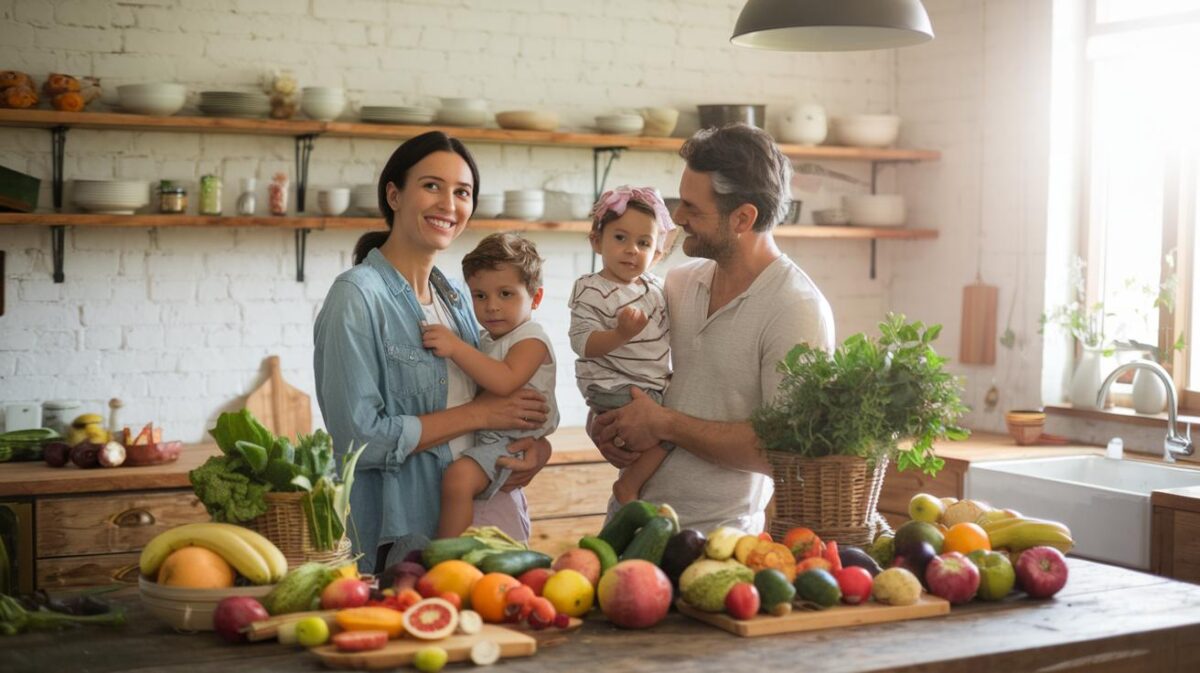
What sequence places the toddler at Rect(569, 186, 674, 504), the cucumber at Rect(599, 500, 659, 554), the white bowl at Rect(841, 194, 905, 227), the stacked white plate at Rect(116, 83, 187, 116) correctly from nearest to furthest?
the cucumber at Rect(599, 500, 659, 554) < the toddler at Rect(569, 186, 674, 504) < the stacked white plate at Rect(116, 83, 187, 116) < the white bowl at Rect(841, 194, 905, 227)

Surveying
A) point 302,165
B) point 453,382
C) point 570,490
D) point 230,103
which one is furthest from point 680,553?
point 302,165

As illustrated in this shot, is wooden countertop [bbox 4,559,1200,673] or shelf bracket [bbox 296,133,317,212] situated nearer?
wooden countertop [bbox 4,559,1200,673]

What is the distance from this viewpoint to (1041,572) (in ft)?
8.19

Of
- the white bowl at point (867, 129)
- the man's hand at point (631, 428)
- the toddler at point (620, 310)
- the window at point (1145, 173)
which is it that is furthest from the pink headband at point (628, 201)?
the white bowl at point (867, 129)

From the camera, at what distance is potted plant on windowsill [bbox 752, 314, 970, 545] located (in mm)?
2596

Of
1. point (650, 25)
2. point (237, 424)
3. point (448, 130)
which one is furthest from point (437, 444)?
point (650, 25)

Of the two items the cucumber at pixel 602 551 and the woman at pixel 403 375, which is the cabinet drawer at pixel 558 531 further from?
the cucumber at pixel 602 551

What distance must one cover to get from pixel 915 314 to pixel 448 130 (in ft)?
8.02

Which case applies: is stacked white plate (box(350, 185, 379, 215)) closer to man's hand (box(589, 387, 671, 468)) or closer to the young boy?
the young boy

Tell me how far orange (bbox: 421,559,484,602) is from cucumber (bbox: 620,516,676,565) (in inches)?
11.6

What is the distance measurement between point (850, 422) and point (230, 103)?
10.1 ft

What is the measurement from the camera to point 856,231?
19.3 ft

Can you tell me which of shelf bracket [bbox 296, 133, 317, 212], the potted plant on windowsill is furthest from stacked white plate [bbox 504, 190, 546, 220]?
the potted plant on windowsill

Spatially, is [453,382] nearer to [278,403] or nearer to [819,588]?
[819,588]
